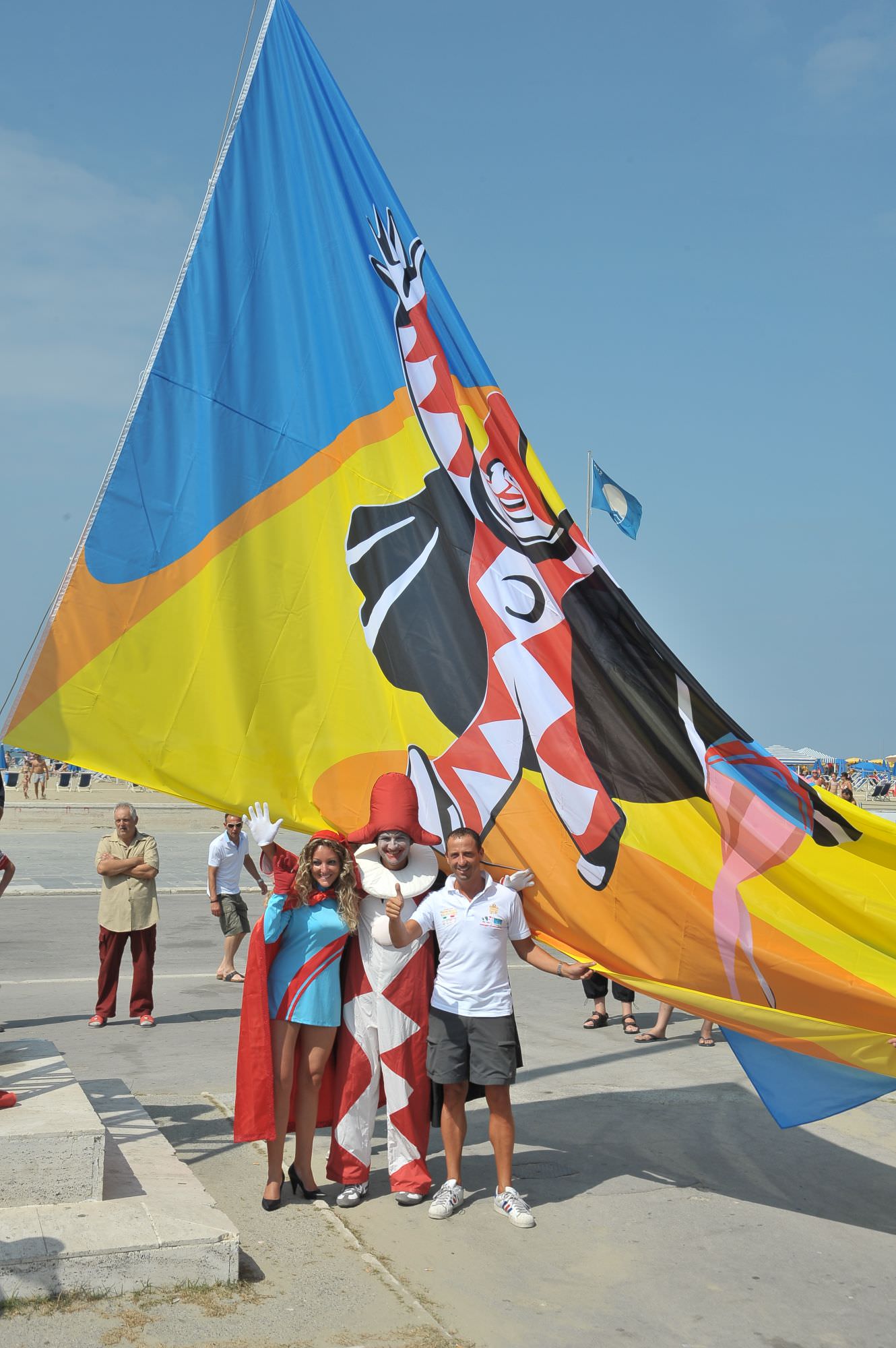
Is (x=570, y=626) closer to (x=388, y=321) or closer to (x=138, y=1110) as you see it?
(x=388, y=321)

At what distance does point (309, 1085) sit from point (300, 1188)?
524 millimetres

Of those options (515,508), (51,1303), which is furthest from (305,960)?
(515,508)

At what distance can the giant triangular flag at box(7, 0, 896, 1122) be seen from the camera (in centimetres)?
598

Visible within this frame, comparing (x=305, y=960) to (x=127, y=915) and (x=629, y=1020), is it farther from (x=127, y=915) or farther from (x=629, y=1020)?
(x=629, y=1020)

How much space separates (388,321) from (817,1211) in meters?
5.33

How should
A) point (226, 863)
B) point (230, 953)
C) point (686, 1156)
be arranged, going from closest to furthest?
point (686, 1156)
point (226, 863)
point (230, 953)

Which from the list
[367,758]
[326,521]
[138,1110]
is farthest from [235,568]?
[138,1110]

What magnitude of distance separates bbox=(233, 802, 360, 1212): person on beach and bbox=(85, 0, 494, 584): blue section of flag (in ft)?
5.58

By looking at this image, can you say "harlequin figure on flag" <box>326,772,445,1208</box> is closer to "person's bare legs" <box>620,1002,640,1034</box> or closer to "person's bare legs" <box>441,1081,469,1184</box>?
"person's bare legs" <box>441,1081,469,1184</box>

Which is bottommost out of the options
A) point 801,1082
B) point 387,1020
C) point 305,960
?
point 801,1082

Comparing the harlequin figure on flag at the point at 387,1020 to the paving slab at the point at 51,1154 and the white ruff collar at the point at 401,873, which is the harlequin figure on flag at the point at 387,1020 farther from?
the paving slab at the point at 51,1154

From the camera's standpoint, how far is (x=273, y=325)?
6512 mm

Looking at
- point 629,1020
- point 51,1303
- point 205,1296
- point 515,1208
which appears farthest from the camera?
point 629,1020

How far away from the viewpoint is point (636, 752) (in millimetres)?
6445
